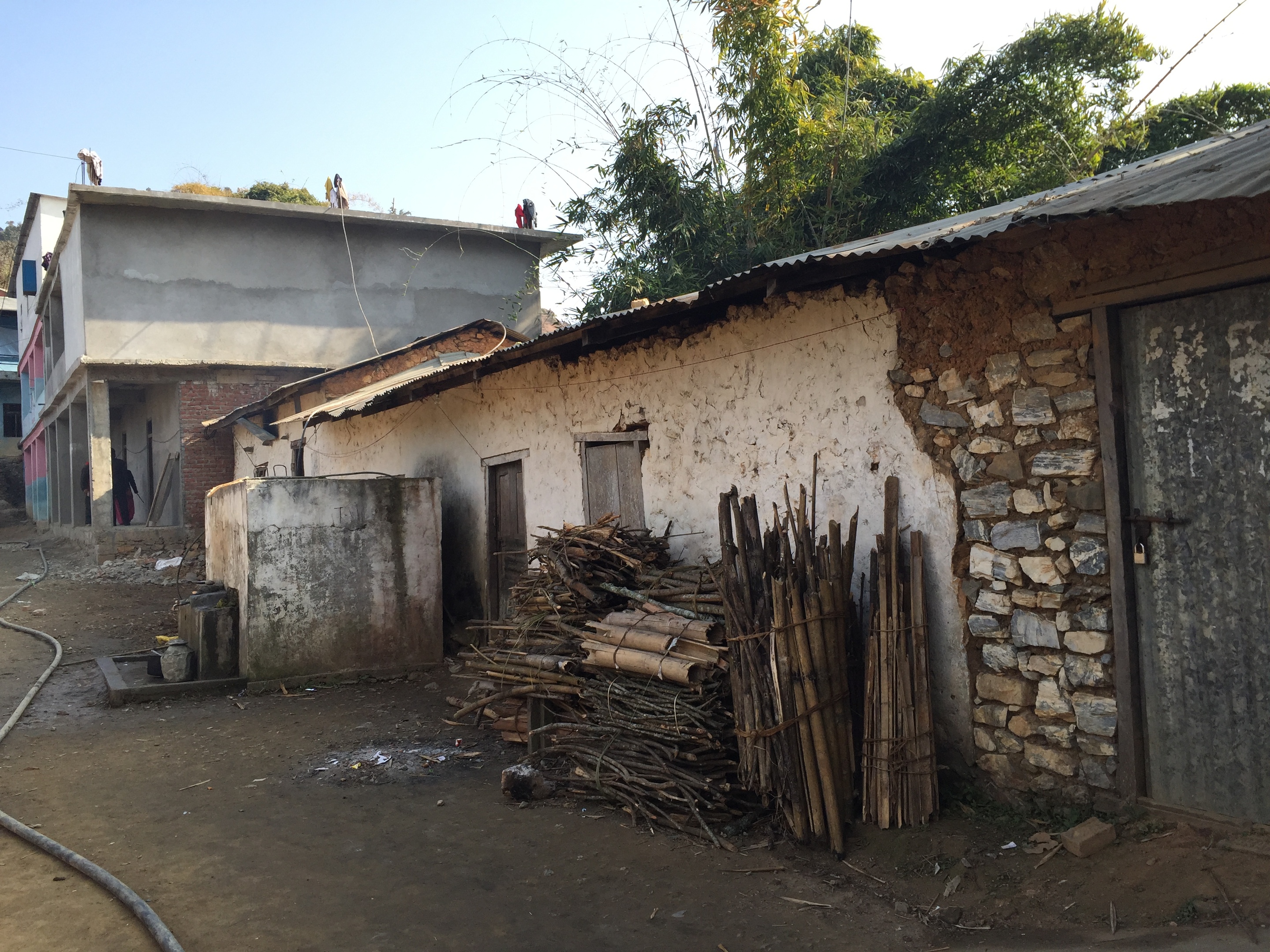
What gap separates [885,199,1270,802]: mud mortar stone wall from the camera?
4.19 m

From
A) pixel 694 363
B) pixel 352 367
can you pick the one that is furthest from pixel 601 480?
pixel 352 367

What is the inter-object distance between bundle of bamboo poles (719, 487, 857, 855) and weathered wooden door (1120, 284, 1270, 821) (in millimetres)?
1370

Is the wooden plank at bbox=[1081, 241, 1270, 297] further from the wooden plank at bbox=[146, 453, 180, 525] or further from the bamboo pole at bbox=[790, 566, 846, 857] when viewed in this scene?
the wooden plank at bbox=[146, 453, 180, 525]

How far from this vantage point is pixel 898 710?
14.9 feet

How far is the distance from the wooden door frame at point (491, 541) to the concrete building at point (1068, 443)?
3.94 metres

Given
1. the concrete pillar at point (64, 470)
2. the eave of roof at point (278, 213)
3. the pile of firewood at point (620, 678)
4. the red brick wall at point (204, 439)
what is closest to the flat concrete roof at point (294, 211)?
the eave of roof at point (278, 213)

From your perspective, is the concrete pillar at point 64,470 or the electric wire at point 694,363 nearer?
the electric wire at point 694,363

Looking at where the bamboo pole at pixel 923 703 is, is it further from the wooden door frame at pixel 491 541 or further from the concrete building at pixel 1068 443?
the wooden door frame at pixel 491 541

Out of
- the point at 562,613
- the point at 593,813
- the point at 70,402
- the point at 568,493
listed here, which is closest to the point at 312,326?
the point at 70,402

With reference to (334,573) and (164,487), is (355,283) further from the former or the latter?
(334,573)

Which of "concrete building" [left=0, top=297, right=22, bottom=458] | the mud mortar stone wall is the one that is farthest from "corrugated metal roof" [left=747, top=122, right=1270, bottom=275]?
"concrete building" [left=0, top=297, right=22, bottom=458]

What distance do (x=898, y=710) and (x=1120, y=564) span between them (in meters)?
1.23

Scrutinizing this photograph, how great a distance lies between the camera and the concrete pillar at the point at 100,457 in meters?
16.4

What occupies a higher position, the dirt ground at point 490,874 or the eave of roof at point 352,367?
the eave of roof at point 352,367
